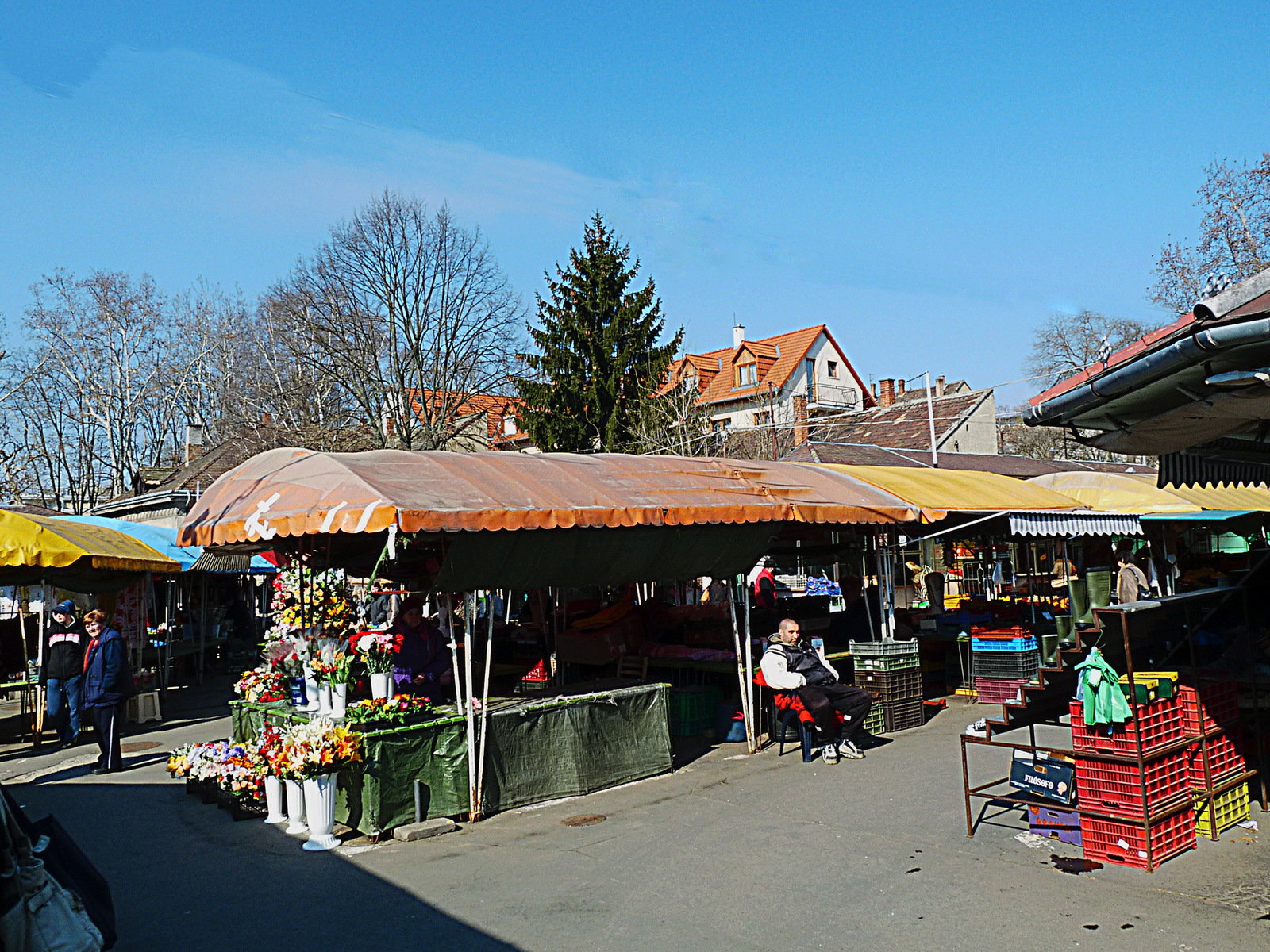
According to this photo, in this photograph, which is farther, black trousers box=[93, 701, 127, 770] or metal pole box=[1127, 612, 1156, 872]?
black trousers box=[93, 701, 127, 770]

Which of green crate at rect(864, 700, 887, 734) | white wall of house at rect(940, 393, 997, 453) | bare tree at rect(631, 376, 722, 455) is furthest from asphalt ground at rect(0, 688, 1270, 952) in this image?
white wall of house at rect(940, 393, 997, 453)

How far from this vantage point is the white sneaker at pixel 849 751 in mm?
10086

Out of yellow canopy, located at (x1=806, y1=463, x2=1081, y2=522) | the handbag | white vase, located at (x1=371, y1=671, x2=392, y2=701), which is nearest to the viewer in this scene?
A: the handbag

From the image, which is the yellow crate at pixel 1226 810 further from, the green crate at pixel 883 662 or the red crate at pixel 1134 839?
the green crate at pixel 883 662

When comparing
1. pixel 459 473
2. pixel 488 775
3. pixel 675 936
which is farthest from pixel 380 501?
pixel 675 936

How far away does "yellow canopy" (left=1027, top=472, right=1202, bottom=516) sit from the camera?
1498 cm

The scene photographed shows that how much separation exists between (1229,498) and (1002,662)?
7947 millimetres

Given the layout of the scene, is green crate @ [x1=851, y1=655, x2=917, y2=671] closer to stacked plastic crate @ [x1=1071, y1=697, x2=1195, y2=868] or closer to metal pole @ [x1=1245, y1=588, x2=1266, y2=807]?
metal pole @ [x1=1245, y1=588, x2=1266, y2=807]

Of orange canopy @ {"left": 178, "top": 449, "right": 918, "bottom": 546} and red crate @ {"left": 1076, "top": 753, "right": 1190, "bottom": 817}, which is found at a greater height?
orange canopy @ {"left": 178, "top": 449, "right": 918, "bottom": 546}

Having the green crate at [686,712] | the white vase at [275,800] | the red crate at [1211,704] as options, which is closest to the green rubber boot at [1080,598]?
the green crate at [686,712]

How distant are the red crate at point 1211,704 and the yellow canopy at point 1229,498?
1031 cm

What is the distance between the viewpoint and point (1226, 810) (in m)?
6.68

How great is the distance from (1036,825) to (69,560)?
11.9 metres

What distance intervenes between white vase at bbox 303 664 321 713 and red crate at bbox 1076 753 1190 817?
236 inches
